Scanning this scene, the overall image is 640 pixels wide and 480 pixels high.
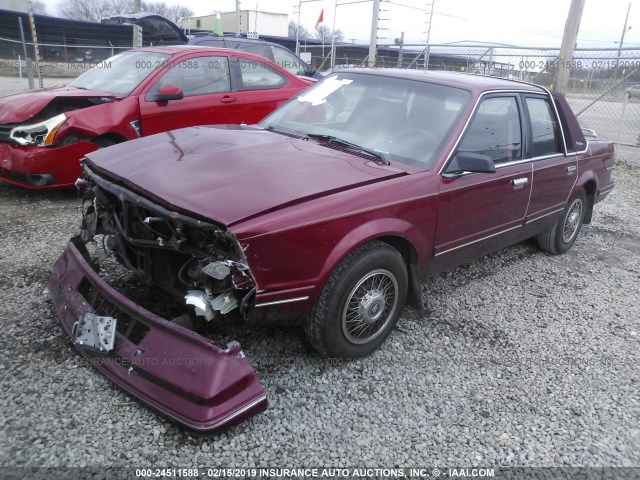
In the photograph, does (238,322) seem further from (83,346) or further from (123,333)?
(83,346)

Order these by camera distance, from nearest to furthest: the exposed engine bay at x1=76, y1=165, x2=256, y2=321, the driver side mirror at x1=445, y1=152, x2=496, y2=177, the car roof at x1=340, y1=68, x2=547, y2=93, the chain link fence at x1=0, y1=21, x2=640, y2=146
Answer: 1. the exposed engine bay at x1=76, y1=165, x2=256, y2=321
2. the driver side mirror at x1=445, y1=152, x2=496, y2=177
3. the car roof at x1=340, y1=68, x2=547, y2=93
4. the chain link fence at x1=0, y1=21, x2=640, y2=146

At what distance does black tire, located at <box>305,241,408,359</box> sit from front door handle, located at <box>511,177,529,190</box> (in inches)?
52.9

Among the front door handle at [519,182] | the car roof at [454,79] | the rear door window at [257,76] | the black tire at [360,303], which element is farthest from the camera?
the rear door window at [257,76]

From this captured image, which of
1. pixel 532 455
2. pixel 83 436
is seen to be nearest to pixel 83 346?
pixel 83 436

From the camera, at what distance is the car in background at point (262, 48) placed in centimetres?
1057

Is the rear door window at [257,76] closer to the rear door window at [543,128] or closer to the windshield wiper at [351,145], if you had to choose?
the windshield wiper at [351,145]

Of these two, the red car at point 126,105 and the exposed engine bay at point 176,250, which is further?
the red car at point 126,105

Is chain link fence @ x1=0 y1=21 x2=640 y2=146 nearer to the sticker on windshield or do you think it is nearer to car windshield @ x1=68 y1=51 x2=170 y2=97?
car windshield @ x1=68 y1=51 x2=170 y2=97

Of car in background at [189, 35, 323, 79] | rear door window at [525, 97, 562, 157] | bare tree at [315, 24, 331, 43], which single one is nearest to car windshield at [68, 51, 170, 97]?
rear door window at [525, 97, 562, 157]

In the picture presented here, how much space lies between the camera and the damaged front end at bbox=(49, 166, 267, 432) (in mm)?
2371

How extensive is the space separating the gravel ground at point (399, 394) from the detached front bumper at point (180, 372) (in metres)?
0.14

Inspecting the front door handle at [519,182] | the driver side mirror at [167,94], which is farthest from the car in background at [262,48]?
the front door handle at [519,182]

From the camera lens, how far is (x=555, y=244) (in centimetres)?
517

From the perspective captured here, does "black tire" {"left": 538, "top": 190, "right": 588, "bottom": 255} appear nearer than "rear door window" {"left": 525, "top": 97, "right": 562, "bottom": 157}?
No
